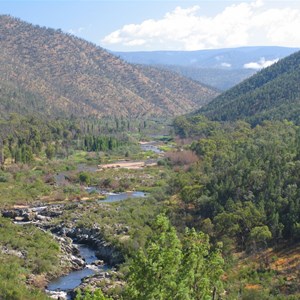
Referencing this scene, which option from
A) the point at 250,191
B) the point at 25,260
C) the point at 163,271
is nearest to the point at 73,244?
the point at 25,260

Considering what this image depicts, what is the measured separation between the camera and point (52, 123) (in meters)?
162

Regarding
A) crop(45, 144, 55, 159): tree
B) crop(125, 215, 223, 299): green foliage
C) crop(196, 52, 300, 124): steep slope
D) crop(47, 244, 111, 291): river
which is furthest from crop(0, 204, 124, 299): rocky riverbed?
crop(196, 52, 300, 124): steep slope

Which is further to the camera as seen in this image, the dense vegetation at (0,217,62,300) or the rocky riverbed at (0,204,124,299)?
the rocky riverbed at (0,204,124,299)

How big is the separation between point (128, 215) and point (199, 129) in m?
97.0

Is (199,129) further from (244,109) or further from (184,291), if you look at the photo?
(184,291)

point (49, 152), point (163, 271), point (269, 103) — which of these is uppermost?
point (269, 103)

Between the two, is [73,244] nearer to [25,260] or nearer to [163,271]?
[25,260]

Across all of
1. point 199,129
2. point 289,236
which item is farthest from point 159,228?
point 199,129

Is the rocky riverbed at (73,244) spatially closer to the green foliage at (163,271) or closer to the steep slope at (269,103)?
the green foliage at (163,271)

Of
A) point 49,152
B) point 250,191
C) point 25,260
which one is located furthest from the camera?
point 49,152

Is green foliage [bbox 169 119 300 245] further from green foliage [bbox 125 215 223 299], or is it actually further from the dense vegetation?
green foliage [bbox 125 215 223 299]

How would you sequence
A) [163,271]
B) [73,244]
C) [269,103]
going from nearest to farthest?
[163,271]
[73,244]
[269,103]

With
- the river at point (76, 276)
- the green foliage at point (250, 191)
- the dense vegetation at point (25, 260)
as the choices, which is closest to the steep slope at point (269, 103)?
the green foliage at point (250, 191)

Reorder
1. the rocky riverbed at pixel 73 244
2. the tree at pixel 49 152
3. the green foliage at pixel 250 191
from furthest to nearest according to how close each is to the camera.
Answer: the tree at pixel 49 152 → the green foliage at pixel 250 191 → the rocky riverbed at pixel 73 244
